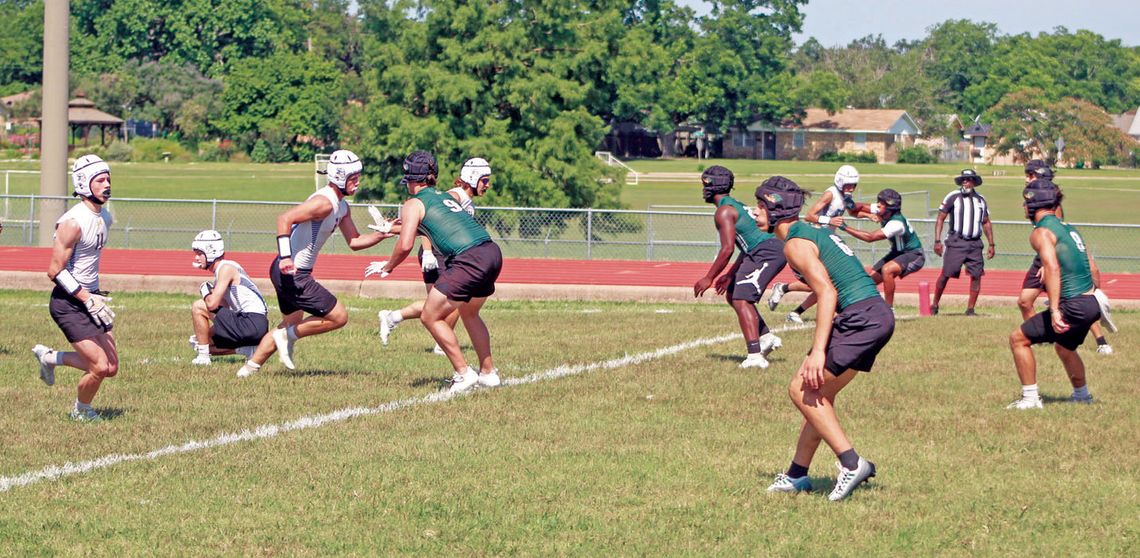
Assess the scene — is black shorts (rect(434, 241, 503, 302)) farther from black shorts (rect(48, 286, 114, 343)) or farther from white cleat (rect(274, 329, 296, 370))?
black shorts (rect(48, 286, 114, 343))

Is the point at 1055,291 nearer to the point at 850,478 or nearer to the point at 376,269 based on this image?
the point at 850,478

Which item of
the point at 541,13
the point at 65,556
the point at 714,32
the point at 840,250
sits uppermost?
the point at 714,32

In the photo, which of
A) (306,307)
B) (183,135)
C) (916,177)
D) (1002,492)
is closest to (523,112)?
(306,307)

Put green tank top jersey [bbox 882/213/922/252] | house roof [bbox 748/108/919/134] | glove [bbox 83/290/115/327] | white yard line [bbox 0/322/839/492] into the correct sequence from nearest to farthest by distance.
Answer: white yard line [bbox 0/322/839/492]
glove [bbox 83/290/115/327]
green tank top jersey [bbox 882/213/922/252]
house roof [bbox 748/108/919/134]

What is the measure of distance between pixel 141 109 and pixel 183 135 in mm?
6807

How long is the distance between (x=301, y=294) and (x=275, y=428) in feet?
7.52

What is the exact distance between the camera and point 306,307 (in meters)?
12.8

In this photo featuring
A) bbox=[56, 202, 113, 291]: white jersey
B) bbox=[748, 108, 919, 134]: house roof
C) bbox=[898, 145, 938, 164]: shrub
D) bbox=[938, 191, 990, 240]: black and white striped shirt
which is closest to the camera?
bbox=[56, 202, 113, 291]: white jersey

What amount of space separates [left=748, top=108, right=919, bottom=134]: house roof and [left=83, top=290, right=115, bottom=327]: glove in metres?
108

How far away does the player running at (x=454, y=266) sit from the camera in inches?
476

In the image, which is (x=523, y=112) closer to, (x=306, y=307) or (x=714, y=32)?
(x=306, y=307)

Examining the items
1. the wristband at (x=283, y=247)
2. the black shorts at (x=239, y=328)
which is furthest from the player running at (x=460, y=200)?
the wristband at (x=283, y=247)

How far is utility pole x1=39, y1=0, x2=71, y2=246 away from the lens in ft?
86.7

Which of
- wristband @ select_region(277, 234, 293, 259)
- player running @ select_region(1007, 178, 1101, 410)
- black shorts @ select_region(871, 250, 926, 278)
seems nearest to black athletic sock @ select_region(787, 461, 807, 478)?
player running @ select_region(1007, 178, 1101, 410)
